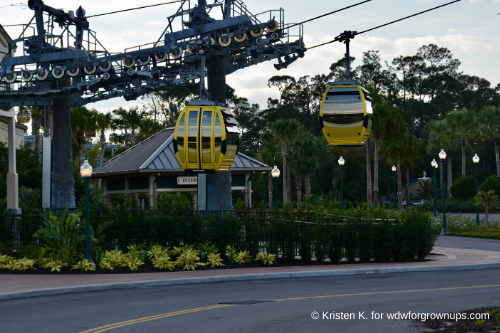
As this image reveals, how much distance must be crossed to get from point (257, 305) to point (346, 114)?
5.57 m

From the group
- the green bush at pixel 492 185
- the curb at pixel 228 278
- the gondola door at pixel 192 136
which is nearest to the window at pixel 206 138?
the gondola door at pixel 192 136

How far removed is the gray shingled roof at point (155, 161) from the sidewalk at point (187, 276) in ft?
59.8

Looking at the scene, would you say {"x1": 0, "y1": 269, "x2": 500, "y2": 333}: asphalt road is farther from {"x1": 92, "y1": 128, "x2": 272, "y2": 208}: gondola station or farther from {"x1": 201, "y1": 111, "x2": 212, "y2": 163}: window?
{"x1": 92, "y1": 128, "x2": 272, "y2": 208}: gondola station

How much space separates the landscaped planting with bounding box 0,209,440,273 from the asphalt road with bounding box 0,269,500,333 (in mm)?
3531

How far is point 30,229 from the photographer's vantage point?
21.7 meters

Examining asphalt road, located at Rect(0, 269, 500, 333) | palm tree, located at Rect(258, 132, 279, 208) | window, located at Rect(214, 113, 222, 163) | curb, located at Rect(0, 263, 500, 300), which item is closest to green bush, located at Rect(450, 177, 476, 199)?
palm tree, located at Rect(258, 132, 279, 208)

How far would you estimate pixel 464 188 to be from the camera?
66.2m

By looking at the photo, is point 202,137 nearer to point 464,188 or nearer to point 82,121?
point 82,121

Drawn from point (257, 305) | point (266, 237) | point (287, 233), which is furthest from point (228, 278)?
point (257, 305)

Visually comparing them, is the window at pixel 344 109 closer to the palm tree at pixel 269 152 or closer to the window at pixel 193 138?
the window at pixel 193 138

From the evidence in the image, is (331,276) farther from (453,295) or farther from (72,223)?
(72,223)

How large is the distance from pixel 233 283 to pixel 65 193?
11807mm

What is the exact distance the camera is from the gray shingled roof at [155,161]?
36225 millimetres

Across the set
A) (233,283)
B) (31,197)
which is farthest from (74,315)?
→ (31,197)
